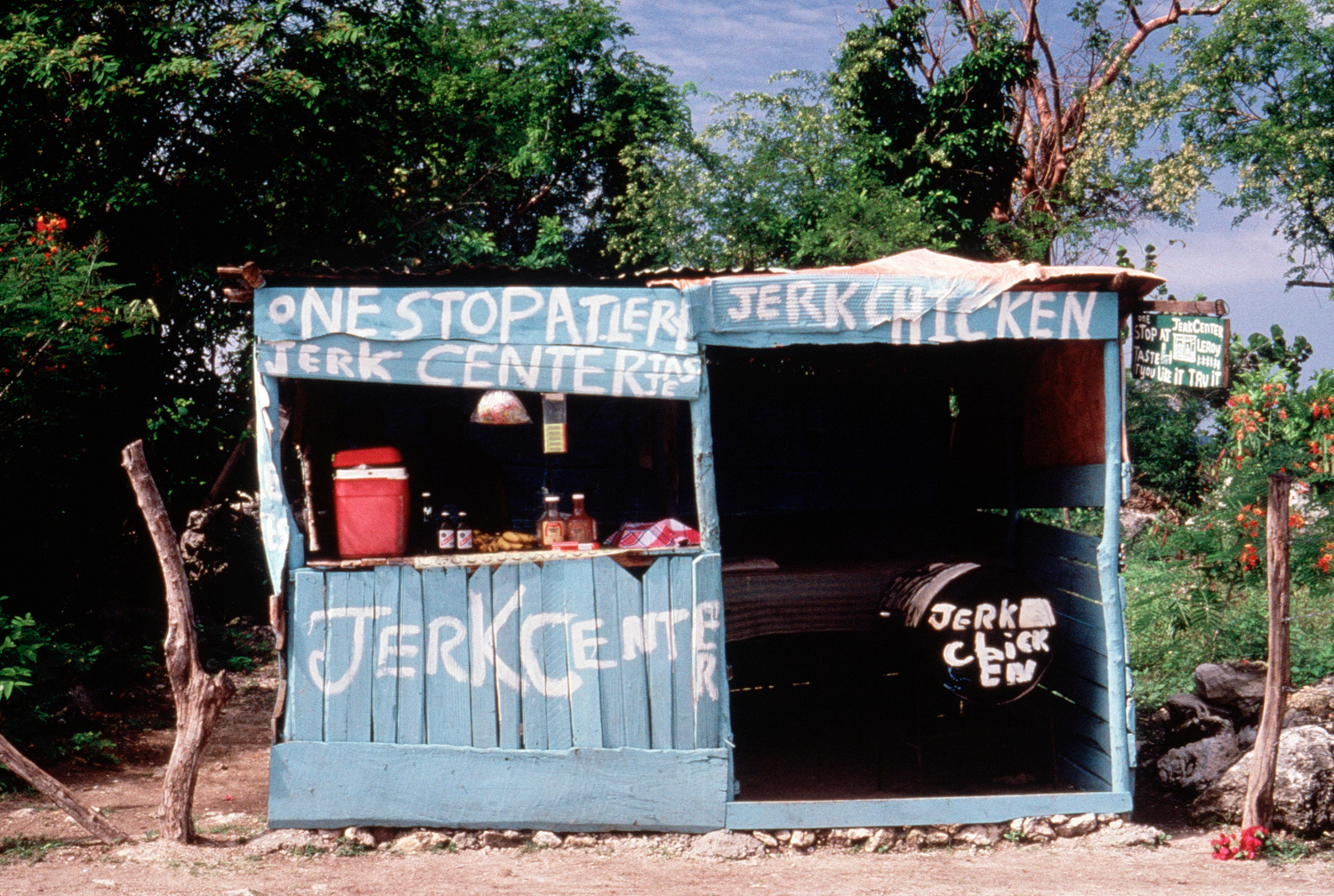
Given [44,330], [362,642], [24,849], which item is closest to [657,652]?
[362,642]

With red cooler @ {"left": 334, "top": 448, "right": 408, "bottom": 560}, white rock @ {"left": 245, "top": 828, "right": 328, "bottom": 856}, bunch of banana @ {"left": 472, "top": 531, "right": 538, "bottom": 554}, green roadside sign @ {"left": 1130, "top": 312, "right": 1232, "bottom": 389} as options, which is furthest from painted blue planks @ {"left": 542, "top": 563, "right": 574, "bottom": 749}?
green roadside sign @ {"left": 1130, "top": 312, "right": 1232, "bottom": 389}

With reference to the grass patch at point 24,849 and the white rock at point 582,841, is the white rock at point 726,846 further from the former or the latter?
the grass patch at point 24,849

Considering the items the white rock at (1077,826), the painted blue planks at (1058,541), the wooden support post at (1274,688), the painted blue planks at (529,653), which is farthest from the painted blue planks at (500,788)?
the wooden support post at (1274,688)

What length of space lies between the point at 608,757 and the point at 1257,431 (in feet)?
28.2

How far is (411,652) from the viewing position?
5.01 meters

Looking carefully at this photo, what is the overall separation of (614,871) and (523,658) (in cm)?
108

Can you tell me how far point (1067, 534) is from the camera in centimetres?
594

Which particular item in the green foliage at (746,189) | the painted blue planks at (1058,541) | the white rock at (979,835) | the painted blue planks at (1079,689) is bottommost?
the white rock at (979,835)

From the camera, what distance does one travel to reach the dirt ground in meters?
4.57

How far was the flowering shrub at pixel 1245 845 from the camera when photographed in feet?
16.3

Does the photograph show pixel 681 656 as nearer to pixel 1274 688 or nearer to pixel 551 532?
pixel 551 532

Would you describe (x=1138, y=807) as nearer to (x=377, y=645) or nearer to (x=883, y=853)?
(x=883, y=853)

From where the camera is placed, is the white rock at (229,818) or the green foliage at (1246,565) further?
the green foliage at (1246,565)

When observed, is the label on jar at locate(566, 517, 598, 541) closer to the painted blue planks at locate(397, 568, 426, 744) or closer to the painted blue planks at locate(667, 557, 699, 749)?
the painted blue planks at locate(667, 557, 699, 749)
